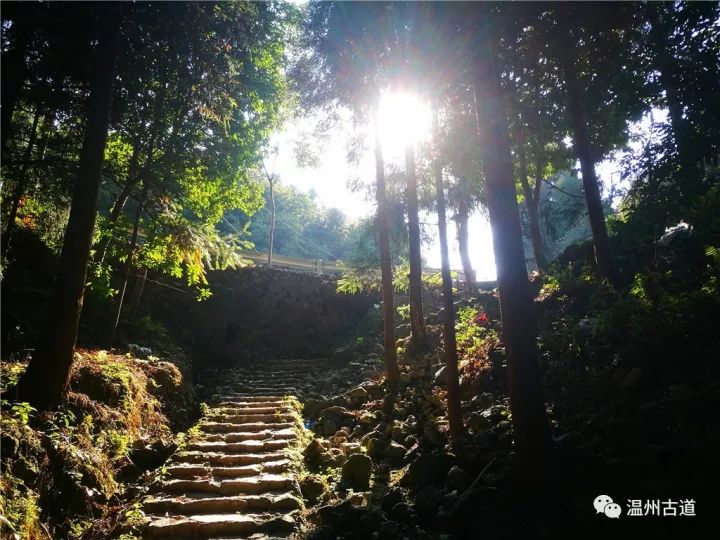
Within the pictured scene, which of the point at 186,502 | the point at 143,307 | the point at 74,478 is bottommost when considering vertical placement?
the point at 186,502

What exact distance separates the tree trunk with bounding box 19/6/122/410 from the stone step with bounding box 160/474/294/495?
1953mm

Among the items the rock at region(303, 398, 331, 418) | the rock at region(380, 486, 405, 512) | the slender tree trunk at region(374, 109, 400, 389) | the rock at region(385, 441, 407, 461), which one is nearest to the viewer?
the rock at region(380, 486, 405, 512)

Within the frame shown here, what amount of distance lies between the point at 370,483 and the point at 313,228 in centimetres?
4305

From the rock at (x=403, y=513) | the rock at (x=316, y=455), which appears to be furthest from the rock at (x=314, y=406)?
the rock at (x=403, y=513)

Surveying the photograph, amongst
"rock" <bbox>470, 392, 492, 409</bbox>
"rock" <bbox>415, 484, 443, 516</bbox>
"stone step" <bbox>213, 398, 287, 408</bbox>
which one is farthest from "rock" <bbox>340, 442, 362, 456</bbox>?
"stone step" <bbox>213, 398, 287, 408</bbox>

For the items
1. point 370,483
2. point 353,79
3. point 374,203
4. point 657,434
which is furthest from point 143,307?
point 657,434

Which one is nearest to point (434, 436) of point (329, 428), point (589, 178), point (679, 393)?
point (329, 428)

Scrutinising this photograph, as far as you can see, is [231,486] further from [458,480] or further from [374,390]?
[374,390]

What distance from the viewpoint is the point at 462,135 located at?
8.48 m

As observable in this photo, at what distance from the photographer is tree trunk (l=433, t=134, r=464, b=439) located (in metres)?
6.01

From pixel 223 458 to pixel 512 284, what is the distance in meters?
5.27

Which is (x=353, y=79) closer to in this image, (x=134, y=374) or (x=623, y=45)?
(x=623, y=45)

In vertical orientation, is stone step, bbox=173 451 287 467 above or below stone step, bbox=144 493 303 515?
above

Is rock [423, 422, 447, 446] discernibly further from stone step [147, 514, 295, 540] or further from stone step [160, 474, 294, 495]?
stone step [147, 514, 295, 540]
